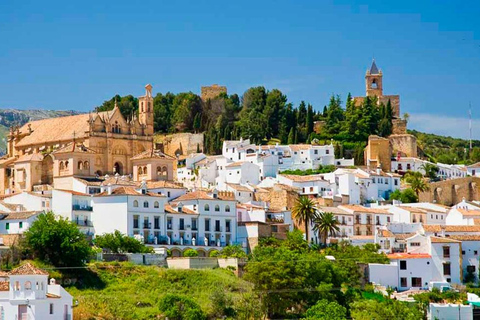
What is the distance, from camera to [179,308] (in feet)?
175

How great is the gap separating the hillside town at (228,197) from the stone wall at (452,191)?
0.26ft

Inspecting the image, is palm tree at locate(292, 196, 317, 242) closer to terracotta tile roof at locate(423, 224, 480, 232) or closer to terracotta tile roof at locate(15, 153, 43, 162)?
terracotta tile roof at locate(423, 224, 480, 232)

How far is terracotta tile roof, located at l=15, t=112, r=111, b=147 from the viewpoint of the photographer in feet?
291

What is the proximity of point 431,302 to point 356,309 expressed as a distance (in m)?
5.90

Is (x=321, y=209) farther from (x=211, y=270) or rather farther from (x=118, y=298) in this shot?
(x=118, y=298)

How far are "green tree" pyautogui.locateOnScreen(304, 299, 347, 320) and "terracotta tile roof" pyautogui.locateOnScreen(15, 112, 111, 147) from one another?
35285mm

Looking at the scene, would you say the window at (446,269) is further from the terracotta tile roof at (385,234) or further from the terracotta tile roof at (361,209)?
the terracotta tile roof at (361,209)

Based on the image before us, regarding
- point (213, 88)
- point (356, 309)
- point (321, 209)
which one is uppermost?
point (213, 88)

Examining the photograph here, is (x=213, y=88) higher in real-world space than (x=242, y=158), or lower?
higher

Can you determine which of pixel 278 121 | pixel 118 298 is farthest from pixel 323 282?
pixel 278 121

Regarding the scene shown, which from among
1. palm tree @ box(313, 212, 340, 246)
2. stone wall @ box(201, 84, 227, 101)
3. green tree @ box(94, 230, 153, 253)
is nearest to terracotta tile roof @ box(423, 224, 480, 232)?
palm tree @ box(313, 212, 340, 246)

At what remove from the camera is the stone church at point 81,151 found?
258 feet

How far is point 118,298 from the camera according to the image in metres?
54.7

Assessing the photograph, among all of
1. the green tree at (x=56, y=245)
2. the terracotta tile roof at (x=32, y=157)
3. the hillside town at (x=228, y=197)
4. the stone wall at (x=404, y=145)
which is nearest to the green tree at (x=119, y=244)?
the hillside town at (x=228, y=197)
